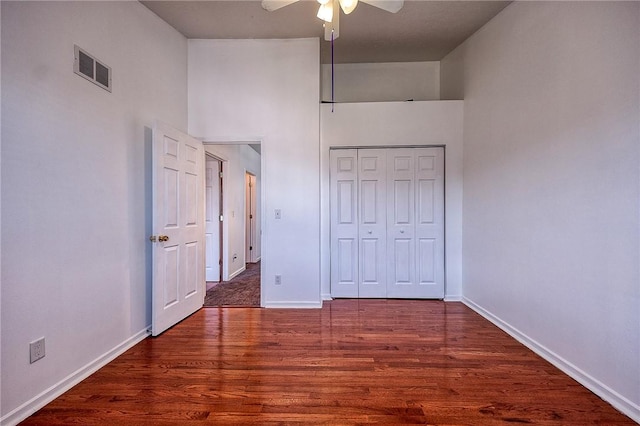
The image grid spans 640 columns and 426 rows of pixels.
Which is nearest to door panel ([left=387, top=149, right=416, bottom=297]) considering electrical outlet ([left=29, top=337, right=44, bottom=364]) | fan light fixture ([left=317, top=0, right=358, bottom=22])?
fan light fixture ([left=317, top=0, right=358, bottom=22])

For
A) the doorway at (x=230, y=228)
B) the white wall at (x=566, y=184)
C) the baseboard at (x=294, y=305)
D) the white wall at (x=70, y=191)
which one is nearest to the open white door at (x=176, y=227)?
the white wall at (x=70, y=191)

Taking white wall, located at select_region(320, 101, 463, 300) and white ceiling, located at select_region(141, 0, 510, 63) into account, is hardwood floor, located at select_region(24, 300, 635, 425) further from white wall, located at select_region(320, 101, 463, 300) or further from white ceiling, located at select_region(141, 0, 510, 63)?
white ceiling, located at select_region(141, 0, 510, 63)

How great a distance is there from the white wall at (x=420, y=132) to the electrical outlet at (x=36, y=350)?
255 centimetres

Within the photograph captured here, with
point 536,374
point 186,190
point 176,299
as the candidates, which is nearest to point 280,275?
point 176,299

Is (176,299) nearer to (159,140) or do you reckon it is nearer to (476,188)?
(159,140)

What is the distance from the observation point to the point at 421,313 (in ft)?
10.2

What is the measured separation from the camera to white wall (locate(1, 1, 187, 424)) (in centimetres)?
154

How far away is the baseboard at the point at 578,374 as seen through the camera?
1586 mm

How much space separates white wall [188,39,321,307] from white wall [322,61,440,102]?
914mm

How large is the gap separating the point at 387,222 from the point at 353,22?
2275 millimetres

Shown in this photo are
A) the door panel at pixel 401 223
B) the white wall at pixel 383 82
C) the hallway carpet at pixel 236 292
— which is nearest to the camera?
the hallway carpet at pixel 236 292

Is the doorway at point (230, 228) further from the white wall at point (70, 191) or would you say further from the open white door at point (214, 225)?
the white wall at point (70, 191)

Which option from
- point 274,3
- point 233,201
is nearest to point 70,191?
point 274,3

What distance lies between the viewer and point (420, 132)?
351 centimetres
